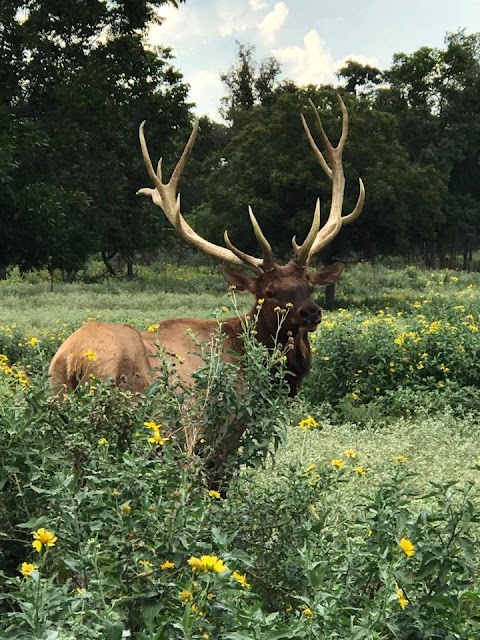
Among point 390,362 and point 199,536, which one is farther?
point 390,362

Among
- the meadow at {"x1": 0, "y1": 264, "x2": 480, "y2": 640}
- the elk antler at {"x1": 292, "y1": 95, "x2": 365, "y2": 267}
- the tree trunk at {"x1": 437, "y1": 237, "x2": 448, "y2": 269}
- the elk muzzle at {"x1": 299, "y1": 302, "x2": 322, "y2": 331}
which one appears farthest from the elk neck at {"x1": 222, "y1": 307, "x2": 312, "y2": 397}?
the tree trunk at {"x1": 437, "y1": 237, "x2": 448, "y2": 269}

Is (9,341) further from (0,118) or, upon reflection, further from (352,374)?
(352,374)

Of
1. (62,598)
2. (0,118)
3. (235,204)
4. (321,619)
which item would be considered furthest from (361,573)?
(235,204)

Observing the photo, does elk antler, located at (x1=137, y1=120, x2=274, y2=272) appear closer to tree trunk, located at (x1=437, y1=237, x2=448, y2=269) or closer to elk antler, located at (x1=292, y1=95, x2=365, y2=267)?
elk antler, located at (x1=292, y1=95, x2=365, y2=267)

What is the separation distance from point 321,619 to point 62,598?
0.76m

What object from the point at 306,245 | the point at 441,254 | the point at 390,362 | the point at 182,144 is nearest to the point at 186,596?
the point at 306,245

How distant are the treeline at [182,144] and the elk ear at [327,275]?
19.1 feet

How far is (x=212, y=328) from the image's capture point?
4867 mm

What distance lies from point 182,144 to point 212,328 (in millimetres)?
16118

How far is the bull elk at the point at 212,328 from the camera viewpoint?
4.28 meters

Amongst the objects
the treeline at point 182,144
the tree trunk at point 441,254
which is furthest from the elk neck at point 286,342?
the tree trunk at point 441,254

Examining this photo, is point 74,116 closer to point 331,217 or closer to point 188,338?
point 331,217

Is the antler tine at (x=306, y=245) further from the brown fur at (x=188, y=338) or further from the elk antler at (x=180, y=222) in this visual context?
the elk antler at (x=180, y=222)

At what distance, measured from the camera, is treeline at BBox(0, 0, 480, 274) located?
1190 centimetres
